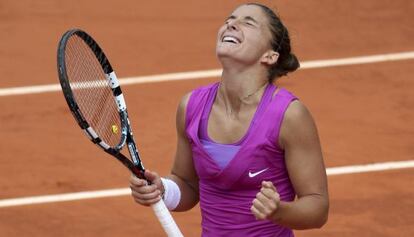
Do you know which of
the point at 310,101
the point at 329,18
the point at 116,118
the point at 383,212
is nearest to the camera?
the point at 116,118

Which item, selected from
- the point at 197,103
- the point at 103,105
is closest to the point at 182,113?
the point at 197,103

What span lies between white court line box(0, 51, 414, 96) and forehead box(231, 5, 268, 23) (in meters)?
5.20

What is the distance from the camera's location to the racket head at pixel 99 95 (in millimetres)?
5234

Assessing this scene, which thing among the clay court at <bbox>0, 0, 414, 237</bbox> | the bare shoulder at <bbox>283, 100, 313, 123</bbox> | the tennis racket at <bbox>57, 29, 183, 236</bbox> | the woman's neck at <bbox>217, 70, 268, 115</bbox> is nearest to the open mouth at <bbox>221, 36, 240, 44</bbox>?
the woman's neck at <bbox>217, 70, 268, 115</bbox>

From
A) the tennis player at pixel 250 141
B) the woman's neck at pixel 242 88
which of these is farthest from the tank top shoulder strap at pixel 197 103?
the woman's neck at pixel 242 88

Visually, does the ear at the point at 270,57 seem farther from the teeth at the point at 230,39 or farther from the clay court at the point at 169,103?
the clay court at the point at 169,103

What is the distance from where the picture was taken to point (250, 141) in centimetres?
488

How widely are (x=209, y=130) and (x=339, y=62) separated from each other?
18.5 ft

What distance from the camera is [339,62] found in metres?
10.5

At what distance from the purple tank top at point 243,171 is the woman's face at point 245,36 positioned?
0.57 feet

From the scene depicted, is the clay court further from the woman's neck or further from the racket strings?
the woman's neck

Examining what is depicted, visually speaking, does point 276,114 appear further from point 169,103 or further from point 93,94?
point 169,103

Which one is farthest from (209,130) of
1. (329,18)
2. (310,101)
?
(329,18)

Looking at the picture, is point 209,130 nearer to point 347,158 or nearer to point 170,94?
point 347,158
